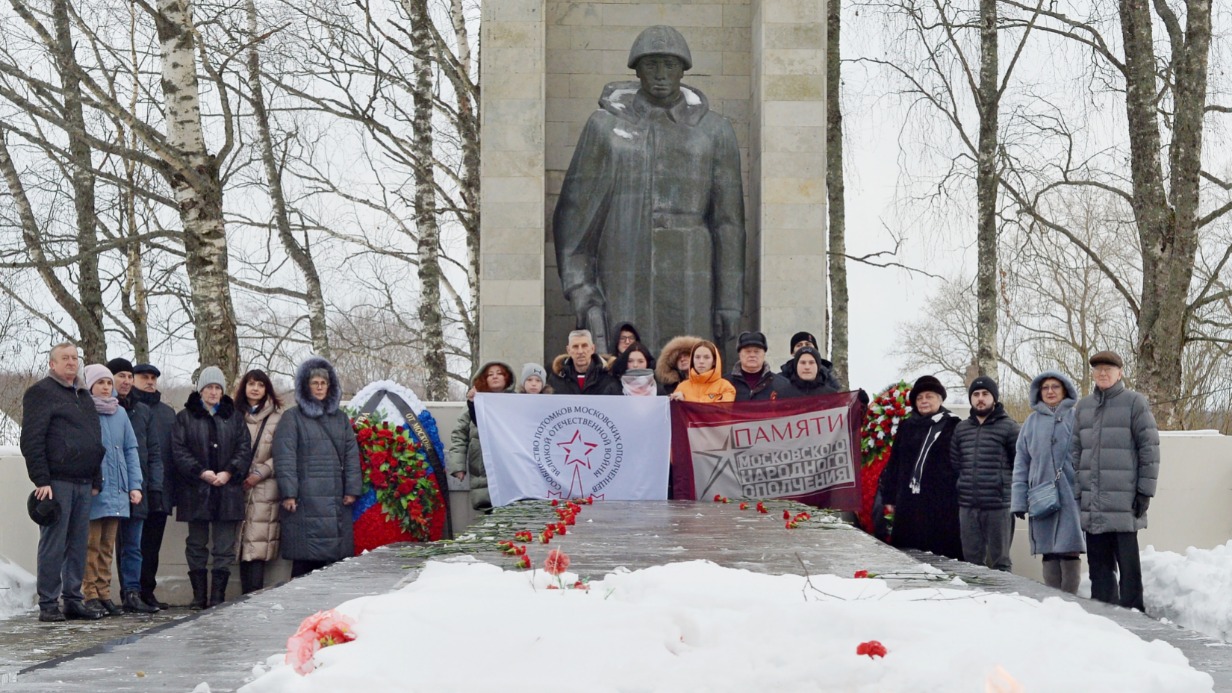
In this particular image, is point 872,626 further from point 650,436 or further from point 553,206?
point 553,206

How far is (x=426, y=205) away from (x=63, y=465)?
34.3 ft

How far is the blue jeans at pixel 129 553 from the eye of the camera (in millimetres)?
12023

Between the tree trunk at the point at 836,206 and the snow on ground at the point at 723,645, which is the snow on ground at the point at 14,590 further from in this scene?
the tree trunk at the point at 836,206

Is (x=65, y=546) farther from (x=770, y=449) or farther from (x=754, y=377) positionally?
(x=754, y=377)

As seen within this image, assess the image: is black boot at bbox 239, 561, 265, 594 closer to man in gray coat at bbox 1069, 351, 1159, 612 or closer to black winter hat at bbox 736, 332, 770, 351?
black winter hat at bbox 736, 332, 770, 351

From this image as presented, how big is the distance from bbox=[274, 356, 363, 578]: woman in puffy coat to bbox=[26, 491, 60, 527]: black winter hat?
160cm

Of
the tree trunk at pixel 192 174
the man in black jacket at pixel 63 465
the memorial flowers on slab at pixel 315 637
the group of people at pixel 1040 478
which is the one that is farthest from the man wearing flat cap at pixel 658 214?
the memorial flowers on slab at pixel 315 637

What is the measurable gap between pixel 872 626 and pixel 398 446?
8440mm

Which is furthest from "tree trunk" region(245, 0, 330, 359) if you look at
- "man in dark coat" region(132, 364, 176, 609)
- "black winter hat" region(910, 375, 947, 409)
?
"black winter hat" region(910, 375, 947, 409)

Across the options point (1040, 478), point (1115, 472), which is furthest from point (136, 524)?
point (1115, 472)

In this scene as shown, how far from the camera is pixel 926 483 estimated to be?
11.5 metres

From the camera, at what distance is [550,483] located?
37.8ft

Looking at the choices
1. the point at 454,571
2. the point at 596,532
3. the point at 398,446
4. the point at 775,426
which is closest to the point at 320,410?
the point at 398,446

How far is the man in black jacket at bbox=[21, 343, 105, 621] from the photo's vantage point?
11.1 metres
